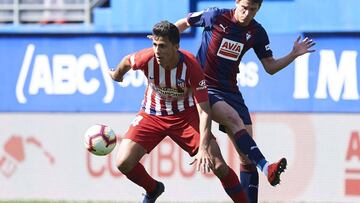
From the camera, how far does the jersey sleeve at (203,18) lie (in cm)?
946

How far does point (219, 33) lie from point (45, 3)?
16.2ft

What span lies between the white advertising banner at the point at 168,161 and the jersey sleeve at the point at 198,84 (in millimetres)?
4106

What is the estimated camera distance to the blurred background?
12.9 metres

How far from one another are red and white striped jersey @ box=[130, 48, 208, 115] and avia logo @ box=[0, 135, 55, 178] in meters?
4.26

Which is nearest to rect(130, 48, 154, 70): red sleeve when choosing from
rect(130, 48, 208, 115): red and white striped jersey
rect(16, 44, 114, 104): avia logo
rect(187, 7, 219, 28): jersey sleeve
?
rect(130, 48, 208, 115): red and white striped jersey

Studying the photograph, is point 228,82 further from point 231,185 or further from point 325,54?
point 325,54

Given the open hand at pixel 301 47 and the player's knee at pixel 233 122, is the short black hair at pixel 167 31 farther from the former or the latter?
the open hand at pixel 301 47

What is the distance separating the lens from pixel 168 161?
13039 mm

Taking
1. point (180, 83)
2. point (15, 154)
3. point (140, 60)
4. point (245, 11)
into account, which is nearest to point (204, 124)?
point (180, 83)

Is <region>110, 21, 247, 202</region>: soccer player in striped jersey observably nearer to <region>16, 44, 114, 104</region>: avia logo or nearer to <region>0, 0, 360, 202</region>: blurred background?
<region>0, 0, 360, 202</region>: blurred background

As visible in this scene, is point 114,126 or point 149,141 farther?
point 114,126

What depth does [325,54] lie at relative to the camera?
12953 millimetres

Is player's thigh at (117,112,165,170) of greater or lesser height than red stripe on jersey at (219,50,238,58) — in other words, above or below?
below

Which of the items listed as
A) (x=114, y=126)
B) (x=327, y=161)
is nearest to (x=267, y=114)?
(x=327, y=161)
